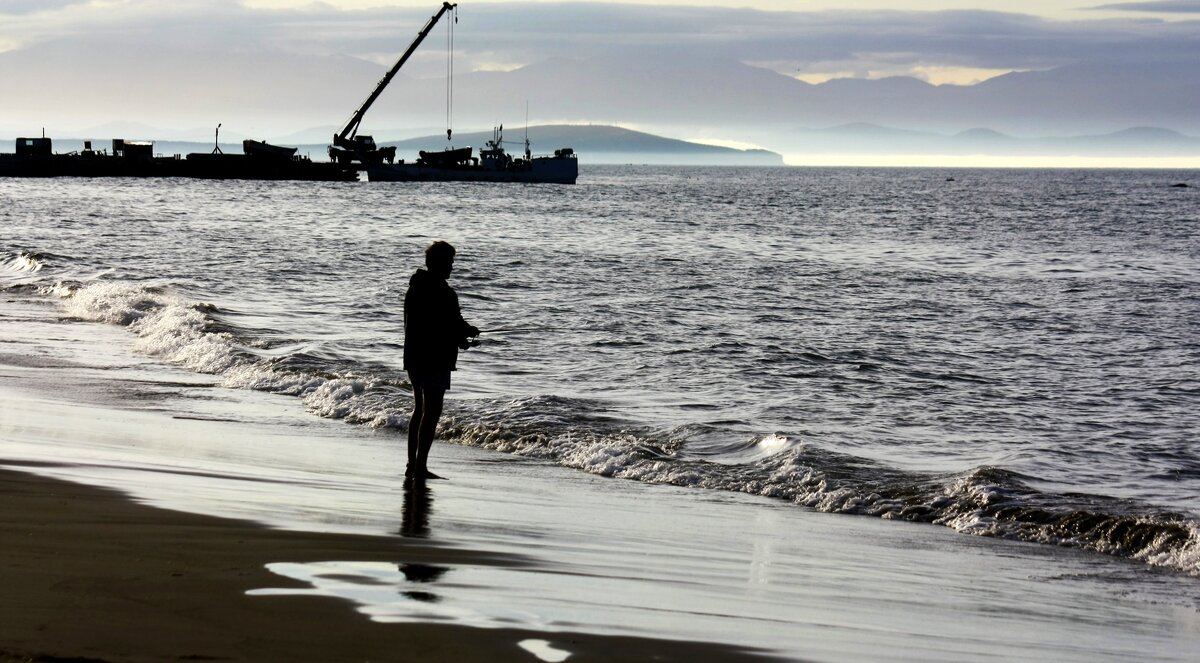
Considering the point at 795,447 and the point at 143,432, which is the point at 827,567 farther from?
the point at 143,432

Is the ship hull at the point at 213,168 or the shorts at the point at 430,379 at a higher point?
the ship hull at the point at 213,168

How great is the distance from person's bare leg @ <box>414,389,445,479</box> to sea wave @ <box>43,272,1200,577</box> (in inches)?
70.1

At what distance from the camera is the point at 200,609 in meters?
5.32

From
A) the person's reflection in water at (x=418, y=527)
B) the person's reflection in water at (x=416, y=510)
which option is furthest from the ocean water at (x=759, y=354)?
the person's reflection in water at (x=418, y=527)

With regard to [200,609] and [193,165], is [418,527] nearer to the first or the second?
[200,609]

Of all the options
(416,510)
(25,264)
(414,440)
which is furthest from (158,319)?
(416,510)

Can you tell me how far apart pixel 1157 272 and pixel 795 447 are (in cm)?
3201

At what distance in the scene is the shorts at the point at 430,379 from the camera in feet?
32.0

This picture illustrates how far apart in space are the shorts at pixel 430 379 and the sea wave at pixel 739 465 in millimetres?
1842

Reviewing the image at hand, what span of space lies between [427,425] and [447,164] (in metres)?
125

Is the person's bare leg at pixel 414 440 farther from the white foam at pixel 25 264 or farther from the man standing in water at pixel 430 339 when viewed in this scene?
the white foam at pixel 25 264

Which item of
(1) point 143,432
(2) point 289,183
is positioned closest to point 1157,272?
(1) point 143,432

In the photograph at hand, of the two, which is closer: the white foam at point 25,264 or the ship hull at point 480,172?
the white foam at point 25,264

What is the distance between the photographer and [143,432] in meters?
10.9
